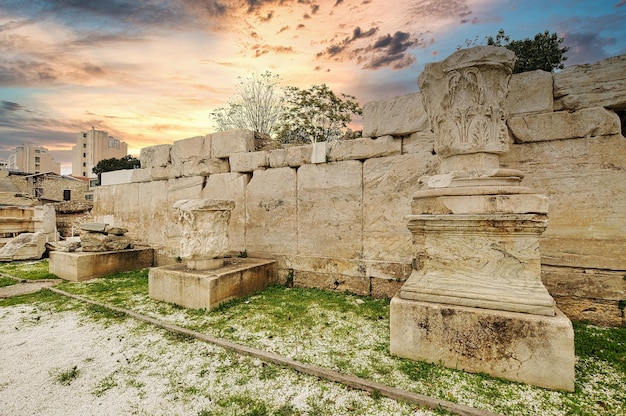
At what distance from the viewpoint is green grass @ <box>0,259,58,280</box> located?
5.70 metres

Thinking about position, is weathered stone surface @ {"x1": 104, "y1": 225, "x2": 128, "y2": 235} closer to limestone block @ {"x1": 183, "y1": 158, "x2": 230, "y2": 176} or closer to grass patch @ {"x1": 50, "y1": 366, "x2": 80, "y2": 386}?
limestone block @ {"x1": 183, "y1": 158, "x2": 230, "y2": 176}

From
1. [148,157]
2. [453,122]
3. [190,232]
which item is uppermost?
[148,157]

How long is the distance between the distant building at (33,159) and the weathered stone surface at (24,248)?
5674cm

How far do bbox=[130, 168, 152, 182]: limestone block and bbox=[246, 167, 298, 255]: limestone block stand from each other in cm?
295

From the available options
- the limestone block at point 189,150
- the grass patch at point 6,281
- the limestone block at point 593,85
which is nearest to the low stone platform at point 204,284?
the limestone block at point 189,150

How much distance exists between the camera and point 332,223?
4879mm

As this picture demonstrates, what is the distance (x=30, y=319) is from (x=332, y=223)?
4.03 meters

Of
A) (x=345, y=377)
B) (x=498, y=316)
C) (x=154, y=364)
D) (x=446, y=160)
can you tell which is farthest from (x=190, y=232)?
(x=498, y=316)

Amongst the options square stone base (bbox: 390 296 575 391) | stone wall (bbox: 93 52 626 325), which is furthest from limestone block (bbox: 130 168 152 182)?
square stone base (bbox: 390 296 575 391)

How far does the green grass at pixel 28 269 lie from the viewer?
5699mm

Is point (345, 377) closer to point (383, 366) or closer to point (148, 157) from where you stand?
point (383, 366)

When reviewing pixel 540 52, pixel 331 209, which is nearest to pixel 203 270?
pixel 331 209

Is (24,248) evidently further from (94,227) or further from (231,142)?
(231,142)

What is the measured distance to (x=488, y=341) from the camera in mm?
2279
